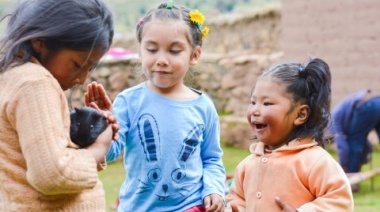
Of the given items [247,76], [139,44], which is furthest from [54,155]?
[247,76]

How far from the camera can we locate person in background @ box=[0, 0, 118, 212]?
106 inches

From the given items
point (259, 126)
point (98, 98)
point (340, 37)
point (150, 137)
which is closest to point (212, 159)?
point (150, 137)

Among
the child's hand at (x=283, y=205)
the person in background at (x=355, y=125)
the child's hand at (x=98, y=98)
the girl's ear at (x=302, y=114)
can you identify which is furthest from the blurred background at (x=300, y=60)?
the child's hand at (x=98, y=98)

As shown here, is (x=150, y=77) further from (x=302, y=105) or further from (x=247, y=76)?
(x=247, y=76)

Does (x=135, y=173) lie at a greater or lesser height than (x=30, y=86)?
lesser

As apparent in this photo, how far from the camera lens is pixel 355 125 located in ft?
→ 28.3

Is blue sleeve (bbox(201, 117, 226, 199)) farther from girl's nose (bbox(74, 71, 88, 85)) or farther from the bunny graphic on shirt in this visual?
girl's nose (bbox(74, 71, 88, 85))

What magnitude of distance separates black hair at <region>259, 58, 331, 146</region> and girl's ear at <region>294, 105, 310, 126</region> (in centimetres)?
1

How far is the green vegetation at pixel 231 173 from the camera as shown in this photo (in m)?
7.99

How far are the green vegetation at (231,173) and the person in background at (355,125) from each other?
288 millimetres

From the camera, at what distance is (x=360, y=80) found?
1087cm

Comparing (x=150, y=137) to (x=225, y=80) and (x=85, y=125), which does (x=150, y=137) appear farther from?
(x=225, y=80)

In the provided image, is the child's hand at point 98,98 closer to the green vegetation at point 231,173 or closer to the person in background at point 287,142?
the person in background at point 287,142

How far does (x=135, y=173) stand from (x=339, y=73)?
7.61 meters
